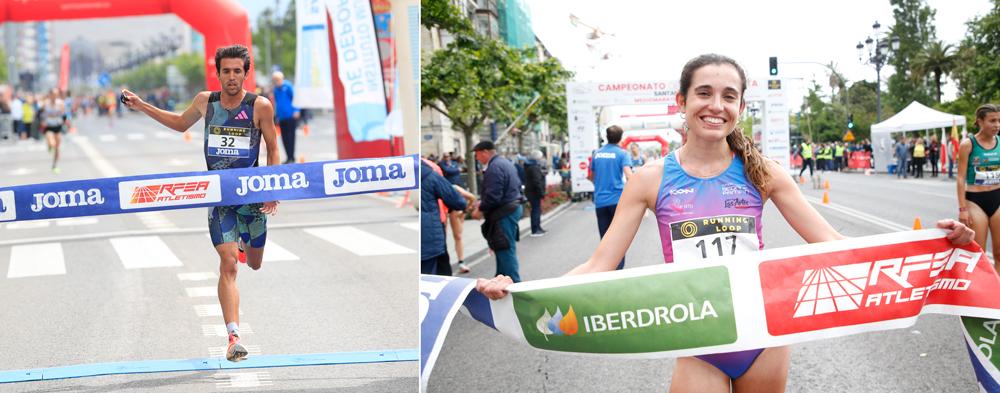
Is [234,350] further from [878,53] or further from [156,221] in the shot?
[156,221]

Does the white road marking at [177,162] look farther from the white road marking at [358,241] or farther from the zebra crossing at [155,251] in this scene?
the white road marking at [358,241]

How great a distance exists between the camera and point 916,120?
3.58m

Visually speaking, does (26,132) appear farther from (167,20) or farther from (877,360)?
(877,360)

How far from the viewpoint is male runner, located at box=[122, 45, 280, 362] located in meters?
4.64

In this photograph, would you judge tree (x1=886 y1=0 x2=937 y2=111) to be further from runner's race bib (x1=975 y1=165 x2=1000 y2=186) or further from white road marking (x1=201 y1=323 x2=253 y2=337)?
white road marking (x1=201 y1=323 x2=253 y2=337)

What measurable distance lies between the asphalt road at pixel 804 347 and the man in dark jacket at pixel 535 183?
17 centimetres

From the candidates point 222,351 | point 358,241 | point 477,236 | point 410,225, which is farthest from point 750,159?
point 410,225

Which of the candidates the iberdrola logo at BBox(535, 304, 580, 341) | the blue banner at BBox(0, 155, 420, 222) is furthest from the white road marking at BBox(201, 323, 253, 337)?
the iberdrola logo at BBox(535, 304, 580, 341)

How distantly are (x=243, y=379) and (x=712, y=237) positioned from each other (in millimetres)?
3095

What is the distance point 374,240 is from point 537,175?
294 inches

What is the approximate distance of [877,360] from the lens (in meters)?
4.59

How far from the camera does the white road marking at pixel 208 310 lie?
24.4 ft

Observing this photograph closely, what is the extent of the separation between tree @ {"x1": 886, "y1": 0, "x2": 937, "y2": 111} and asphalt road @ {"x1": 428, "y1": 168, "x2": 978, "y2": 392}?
10.9 inches

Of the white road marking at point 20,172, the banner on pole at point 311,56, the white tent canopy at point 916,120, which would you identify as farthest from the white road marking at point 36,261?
the white tent canopy at point 916,120
